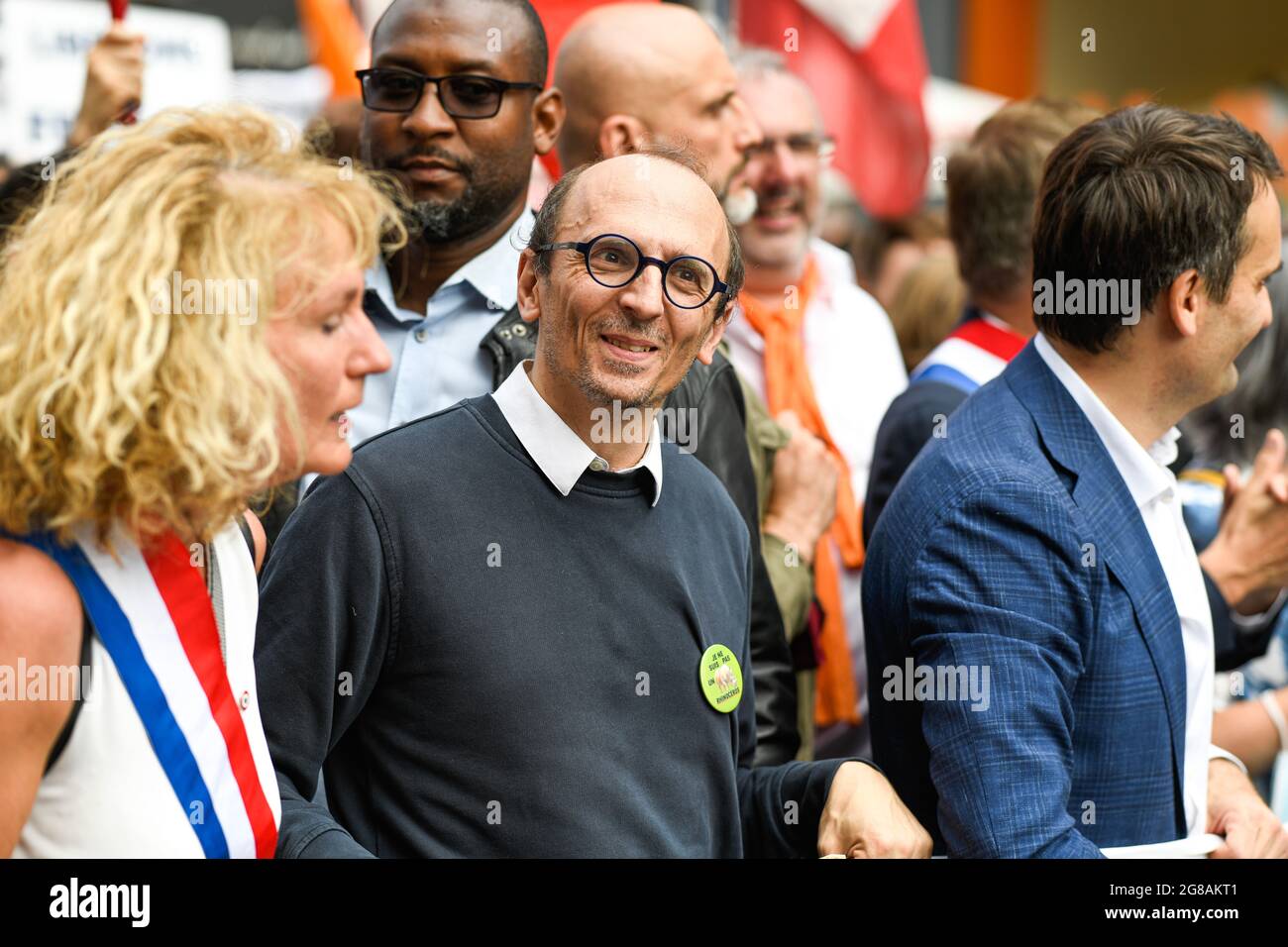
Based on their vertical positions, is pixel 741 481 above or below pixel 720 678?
above

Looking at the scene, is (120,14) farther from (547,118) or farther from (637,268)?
(637,268)

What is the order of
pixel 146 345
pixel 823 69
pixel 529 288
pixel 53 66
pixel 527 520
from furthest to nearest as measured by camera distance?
1. pixel 823 69
2. pixel 53 66
3. pixel 529 288
4. pixel 527 520
5. pixel 146 345

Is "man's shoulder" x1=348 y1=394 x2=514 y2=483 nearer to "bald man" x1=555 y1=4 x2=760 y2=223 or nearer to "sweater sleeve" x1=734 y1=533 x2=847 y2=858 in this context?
"sweater sleeve" x1=734 y1=533 x2=847 y2=858

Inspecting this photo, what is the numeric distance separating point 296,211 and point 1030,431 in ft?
4.24

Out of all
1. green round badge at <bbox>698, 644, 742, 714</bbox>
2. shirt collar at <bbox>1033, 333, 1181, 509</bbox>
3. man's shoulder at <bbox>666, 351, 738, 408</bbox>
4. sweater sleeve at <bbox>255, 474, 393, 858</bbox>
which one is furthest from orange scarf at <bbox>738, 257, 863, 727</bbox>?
sweater sleeve at <bbox>255, 474, 393, 858</bbox>

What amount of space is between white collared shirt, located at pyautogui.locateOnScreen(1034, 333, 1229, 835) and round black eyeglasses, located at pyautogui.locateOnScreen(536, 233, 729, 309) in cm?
69

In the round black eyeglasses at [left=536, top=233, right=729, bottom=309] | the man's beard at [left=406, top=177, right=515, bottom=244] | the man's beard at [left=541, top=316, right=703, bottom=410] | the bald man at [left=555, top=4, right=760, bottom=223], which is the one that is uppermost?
the bald man at [left=555, top=4, right=760, bottom=223]

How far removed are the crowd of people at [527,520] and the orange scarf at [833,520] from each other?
565 millimetres

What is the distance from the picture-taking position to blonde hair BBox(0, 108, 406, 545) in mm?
1771

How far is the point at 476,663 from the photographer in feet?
7.29

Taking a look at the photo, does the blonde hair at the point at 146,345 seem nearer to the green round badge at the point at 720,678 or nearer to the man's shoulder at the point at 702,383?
the green round badge at the point at 720,678

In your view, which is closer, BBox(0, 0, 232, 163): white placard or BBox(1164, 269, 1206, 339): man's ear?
BBox(1164, 269, 1206, 339): man's ear

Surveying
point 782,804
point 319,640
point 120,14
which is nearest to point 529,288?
point 319,640

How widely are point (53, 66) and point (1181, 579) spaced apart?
5.51m
